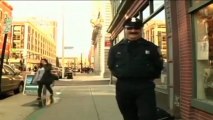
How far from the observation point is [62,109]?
502 inches

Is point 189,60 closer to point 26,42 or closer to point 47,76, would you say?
point 47,76

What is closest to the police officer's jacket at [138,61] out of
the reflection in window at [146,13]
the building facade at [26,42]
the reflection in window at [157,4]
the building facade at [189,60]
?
the building facade at [189,60]

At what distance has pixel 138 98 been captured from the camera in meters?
4.79

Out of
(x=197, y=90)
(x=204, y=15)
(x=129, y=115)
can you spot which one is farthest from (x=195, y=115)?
(x=129, y=115)

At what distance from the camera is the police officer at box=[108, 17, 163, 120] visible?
4.74 m

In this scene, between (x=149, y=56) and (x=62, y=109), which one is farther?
(x=62, y=109)

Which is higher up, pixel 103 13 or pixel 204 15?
pixel 103 13

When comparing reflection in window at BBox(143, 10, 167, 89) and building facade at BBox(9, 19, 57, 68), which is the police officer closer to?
reflection in window at BBox(143, 10, 167, 89)

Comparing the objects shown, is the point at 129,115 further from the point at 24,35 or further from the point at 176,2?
the point at 24,35

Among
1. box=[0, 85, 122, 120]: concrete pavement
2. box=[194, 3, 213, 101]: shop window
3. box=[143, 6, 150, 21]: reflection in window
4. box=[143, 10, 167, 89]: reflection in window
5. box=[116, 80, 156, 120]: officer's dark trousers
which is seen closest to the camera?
box=[116, 80, 156, 120]: officer's dark trousers

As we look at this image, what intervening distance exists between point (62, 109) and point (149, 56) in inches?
326

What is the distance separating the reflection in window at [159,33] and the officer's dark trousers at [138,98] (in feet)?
18.8

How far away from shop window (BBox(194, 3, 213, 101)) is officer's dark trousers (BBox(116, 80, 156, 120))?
3.09m

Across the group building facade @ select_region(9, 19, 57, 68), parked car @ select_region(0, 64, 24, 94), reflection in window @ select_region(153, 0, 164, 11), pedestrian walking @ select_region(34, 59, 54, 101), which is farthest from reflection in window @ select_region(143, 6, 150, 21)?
building facade @ select_region(9, 19, 57, 68)
